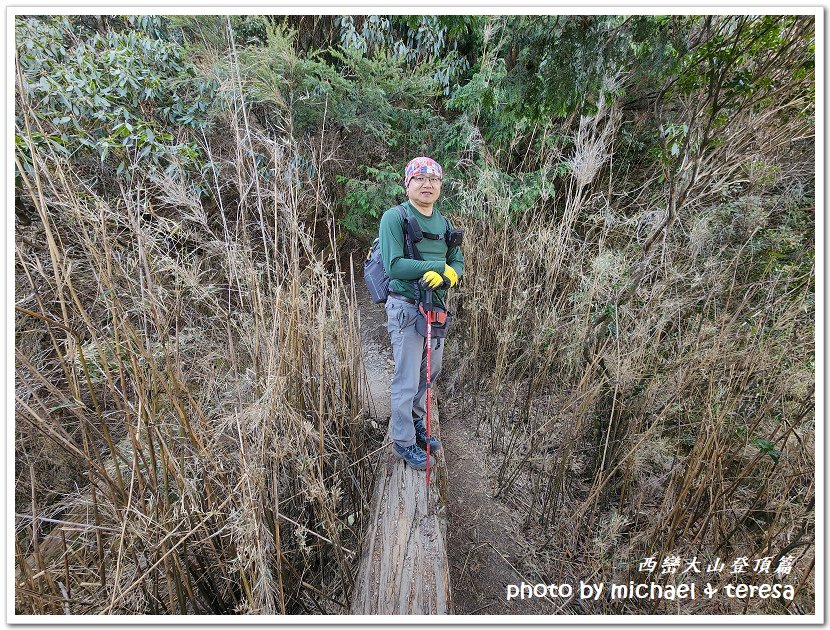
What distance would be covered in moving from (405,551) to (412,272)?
130cm

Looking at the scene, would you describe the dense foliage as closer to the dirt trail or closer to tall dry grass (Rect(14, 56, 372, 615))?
tall dry grass (Rect(14, 56, 372, 615))

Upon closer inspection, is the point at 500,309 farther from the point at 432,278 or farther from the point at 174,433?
the point at 174,433

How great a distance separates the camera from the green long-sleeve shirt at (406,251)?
164 centimetres

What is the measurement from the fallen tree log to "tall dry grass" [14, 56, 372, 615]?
158 mm

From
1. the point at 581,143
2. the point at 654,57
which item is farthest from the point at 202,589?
the point at 581,143

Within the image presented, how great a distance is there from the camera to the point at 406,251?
5.71 feet

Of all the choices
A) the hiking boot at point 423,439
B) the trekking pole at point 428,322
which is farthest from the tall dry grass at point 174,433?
the trekking pole at point 428,322

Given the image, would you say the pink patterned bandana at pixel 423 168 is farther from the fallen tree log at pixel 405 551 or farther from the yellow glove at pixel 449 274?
the fallen tree log at pixel 405 551

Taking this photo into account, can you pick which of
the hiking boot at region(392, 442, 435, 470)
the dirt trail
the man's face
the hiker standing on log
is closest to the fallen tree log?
the hiking boot at region(392, 442, 435, 470)

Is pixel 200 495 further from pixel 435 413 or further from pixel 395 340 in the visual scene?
pixel 435 413

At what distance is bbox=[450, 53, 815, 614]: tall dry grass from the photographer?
1.51m

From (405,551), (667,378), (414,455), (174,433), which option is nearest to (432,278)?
(414,455)

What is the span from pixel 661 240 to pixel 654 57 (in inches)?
42.7

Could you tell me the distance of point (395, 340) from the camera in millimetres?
1830
